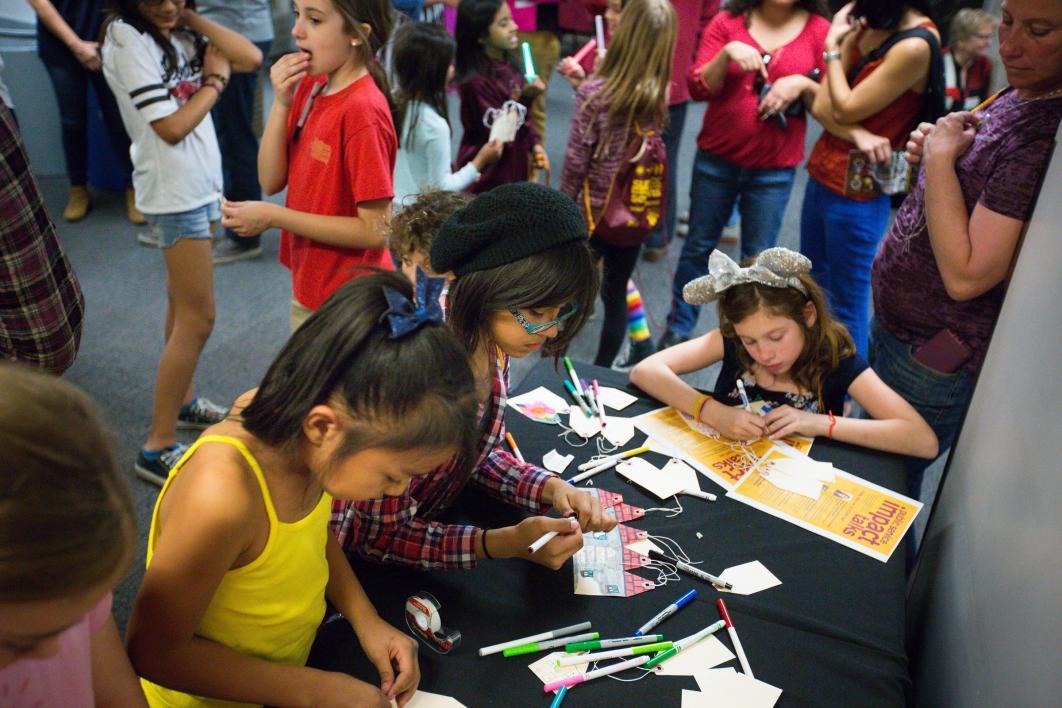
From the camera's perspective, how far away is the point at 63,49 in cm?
393

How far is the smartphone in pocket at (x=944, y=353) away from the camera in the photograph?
1767 mm

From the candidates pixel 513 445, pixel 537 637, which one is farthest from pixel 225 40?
pixel 537 637

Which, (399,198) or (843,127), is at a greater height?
(843,127)

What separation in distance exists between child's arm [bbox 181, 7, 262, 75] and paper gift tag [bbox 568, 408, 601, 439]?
1.50 metres

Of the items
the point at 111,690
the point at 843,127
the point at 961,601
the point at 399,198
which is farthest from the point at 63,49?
the point at 961,601

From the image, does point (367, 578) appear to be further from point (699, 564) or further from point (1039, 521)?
point (1039, 521)

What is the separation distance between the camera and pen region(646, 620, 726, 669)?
1192 millimetres

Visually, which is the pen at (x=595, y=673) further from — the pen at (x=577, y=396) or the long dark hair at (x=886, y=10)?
the long dark hair at (x=886, y=10)

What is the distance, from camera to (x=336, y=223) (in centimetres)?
192

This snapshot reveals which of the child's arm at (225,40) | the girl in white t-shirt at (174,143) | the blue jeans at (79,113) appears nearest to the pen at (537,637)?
the girl in white t-shirt at (174,143)

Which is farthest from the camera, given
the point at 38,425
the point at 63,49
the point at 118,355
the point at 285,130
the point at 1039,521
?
the point at 63,49

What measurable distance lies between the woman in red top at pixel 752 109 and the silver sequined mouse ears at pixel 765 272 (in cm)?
119

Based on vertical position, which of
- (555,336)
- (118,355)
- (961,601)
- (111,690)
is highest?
(555,336)

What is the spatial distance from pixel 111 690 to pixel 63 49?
12.9 feet
